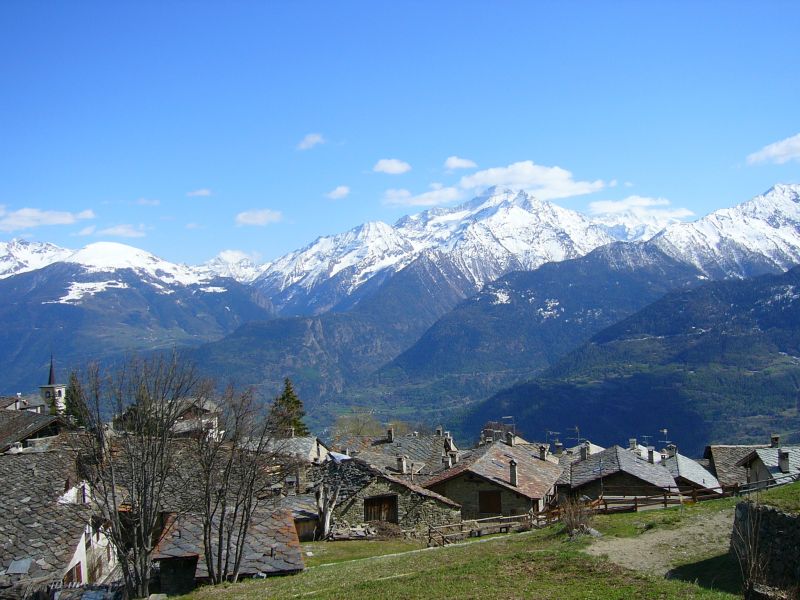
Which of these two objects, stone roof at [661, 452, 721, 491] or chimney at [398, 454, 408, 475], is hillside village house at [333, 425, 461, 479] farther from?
stone roof at [661, 452, 721, 491]

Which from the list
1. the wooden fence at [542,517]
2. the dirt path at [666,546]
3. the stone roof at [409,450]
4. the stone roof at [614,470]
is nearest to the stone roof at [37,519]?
the wooden fence at [542,517]

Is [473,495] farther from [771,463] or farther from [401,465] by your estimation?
[771,463]

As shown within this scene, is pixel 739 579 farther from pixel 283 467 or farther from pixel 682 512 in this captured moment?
pixel 283 467

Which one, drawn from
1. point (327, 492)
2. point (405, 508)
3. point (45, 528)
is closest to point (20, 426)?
point (327, 492)

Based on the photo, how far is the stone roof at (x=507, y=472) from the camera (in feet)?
171

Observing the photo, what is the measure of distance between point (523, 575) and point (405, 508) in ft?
79.7

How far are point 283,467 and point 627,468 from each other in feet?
76.4

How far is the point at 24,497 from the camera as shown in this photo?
31812 mm

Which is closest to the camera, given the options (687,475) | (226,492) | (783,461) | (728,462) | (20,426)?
(226,492)

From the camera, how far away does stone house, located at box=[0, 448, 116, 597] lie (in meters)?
27.2

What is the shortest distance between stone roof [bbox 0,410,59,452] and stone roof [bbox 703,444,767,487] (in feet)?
183

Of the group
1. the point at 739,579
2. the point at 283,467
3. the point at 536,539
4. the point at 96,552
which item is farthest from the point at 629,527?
the point at 283,467

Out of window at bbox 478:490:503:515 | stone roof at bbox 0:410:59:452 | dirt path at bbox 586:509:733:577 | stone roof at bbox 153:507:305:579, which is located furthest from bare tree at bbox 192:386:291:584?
stone roof at bbox 0:410:59:452

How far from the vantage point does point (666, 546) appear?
87.6 ft
